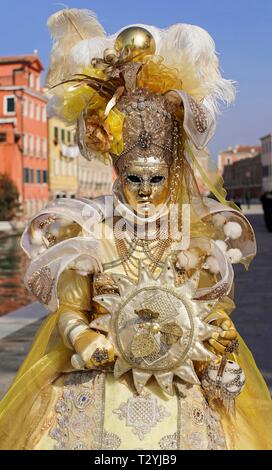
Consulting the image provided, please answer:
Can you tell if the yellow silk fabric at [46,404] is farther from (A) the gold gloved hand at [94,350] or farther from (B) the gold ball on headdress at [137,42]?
(B) the gold ball on headdress at [137,42]

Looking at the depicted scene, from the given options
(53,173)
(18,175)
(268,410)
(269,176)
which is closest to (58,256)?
(268,410)

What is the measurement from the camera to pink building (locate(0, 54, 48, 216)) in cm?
4316

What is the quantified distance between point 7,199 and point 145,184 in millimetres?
34151

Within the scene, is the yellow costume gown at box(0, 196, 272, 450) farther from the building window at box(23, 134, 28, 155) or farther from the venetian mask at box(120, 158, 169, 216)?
the building window at box(23, 134, 28, 155)

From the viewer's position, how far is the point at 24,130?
44.2 meters

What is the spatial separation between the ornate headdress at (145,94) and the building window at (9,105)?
141 feet

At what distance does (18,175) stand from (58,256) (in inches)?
1643

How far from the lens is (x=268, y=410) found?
2879 mm

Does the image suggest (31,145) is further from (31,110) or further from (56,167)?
(56,167)

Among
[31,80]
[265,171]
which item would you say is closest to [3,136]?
[31,80]

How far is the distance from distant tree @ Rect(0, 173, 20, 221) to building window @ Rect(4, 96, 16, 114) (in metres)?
8.93

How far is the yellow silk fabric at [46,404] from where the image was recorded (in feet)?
8.71

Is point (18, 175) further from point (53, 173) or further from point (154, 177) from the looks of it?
point (154, 177)

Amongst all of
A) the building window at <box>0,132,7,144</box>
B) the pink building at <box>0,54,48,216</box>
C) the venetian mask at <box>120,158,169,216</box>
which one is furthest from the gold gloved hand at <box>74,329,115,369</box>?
the building window at <box>0,132,7,144</box>
